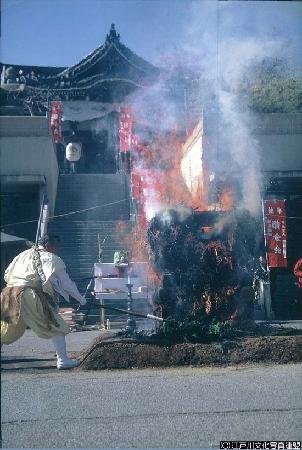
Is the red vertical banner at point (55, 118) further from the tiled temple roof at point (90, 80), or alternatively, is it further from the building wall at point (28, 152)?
the building wall at point (28, 152)

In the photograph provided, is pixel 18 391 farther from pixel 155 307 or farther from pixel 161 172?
pixel 161 172

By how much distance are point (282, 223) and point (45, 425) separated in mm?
6152

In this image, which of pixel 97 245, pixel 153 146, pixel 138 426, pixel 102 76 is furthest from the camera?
pixel 102 76

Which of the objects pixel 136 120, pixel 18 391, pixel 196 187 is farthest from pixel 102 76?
pixel 18 391

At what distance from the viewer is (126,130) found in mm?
17250

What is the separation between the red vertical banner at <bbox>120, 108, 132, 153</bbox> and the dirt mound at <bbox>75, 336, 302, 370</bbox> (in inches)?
460

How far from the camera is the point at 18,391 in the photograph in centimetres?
513

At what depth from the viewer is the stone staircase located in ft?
31.6

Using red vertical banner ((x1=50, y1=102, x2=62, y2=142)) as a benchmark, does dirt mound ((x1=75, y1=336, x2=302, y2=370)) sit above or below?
below

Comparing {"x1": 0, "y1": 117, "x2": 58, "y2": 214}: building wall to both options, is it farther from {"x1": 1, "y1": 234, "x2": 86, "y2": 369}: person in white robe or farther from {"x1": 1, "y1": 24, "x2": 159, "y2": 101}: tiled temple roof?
{"x1": 1, "y1": 234, "x2": 86, "y2": 369}: person in white robe

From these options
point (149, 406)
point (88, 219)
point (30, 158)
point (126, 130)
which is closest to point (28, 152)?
point (30, 158)

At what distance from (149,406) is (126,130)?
13.6 m

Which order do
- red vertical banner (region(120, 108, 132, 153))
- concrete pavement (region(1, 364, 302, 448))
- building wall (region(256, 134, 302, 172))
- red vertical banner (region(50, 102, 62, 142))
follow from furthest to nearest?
1. red vertical banner (region(50, 102, 62, 142))
2. red vertical banner (region(120, 108, 132, 153))
3. building wall (region(256, 134, 302, 172))
4. concrete pavement (region(1, 364, 302, 448))

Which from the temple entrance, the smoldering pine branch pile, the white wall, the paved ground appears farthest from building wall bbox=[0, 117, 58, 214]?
the paved ground
